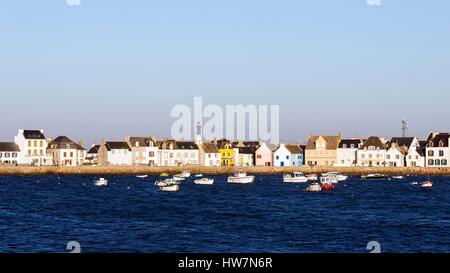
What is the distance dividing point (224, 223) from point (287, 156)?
136m

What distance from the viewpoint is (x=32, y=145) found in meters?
190

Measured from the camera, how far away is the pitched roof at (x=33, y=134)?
188 metres

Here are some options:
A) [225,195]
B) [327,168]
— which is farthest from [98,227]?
[327,168]

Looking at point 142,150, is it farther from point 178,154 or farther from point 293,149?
point 293,149

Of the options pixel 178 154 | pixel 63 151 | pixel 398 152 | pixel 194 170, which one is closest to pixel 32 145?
pixel 63 151

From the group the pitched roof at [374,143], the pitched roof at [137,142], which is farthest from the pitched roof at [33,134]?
the pitched roof at [374,143]

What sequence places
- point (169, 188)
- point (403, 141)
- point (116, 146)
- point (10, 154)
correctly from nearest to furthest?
point (169, 188) → point (10, 154) → point (403, 141) → point (116, 146)

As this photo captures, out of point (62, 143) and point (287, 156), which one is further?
point (287, 156)

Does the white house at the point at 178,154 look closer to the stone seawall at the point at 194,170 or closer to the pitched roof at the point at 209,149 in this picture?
the pitched roof at the point at 209,149

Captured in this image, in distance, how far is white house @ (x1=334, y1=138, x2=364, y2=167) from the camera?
19100cm

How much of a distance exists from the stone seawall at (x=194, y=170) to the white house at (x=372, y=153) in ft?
18.1

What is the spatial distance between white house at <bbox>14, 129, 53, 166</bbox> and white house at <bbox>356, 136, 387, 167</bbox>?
81.2m
